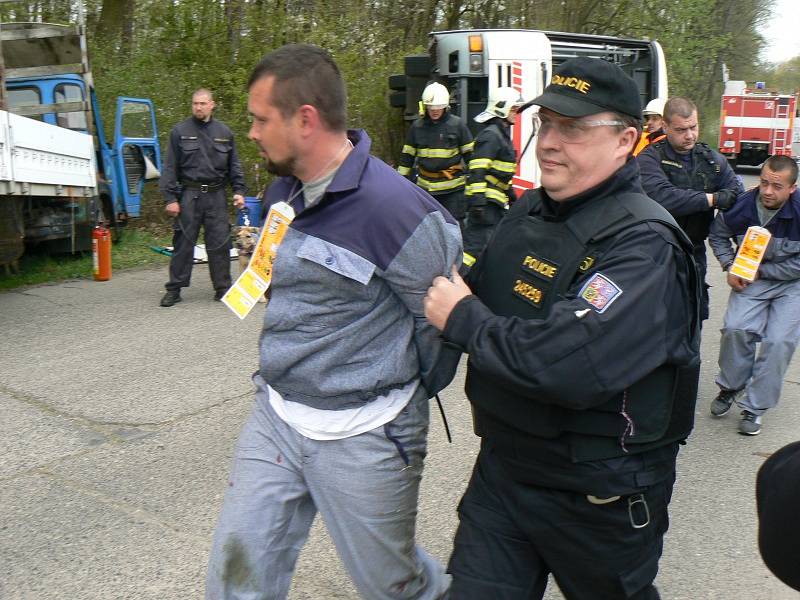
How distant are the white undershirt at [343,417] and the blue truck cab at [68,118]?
7.36 m

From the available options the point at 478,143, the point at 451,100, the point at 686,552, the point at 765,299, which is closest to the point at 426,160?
the point at 478,143

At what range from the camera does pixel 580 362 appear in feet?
6.47

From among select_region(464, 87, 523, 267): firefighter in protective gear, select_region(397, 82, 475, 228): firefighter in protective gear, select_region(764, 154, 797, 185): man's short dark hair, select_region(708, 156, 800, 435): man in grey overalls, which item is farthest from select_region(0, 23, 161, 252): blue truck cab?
select_region(764, 154, 797, 185): man's short dark hair

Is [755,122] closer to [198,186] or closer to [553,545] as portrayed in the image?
[198,186]

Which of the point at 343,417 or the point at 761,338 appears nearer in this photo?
the point at 343,417

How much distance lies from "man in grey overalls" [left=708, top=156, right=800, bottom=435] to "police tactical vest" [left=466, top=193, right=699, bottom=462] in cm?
335

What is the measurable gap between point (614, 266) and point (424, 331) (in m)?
0.60

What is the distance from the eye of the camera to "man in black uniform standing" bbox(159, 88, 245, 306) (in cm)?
815

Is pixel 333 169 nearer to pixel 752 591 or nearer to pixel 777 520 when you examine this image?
pixel 777 520

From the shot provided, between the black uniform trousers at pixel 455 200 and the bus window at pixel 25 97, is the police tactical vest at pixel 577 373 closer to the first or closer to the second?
the black uniform trousers at pixel 455 200

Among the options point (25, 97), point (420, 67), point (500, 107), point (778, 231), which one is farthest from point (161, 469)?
point (420, 67)

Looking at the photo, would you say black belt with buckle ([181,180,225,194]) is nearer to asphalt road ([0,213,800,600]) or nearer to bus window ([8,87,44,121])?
asphalt road ([0,213,800,600])

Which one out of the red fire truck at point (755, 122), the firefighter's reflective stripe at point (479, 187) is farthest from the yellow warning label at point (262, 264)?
the red fire truck at point (755, 122)

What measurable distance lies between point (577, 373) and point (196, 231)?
6736 millimetres
